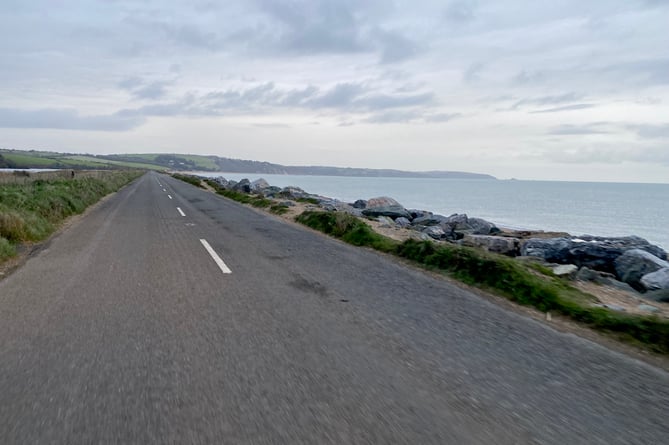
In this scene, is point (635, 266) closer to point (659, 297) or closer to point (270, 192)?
point (659, 297)

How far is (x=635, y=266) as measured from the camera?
10125mm

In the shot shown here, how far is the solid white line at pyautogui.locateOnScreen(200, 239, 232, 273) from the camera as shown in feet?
26.2

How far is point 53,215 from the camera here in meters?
15.0

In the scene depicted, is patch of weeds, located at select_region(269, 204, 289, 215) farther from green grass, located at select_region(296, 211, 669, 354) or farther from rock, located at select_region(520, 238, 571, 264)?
rock, located at select_region(520, 238, 571, 264)

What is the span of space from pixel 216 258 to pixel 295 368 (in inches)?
218

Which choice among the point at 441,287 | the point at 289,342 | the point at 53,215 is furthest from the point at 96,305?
the point at 53,215

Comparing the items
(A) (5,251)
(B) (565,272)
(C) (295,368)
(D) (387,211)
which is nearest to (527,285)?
(B) (565,272)

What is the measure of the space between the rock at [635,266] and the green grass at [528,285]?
2.98 metres

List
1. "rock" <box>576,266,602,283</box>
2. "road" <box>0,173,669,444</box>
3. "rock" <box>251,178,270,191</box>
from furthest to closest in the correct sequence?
"rock" <box>251,178,270,191</box> < "rock" <box>576,266,602,283</box> < "road" <box>0,173,669,444</box>

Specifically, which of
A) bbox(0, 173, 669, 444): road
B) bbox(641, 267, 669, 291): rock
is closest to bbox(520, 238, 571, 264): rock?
bbox(641, 267, 669, 291): rock

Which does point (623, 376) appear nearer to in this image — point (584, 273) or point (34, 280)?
point (584, 273)

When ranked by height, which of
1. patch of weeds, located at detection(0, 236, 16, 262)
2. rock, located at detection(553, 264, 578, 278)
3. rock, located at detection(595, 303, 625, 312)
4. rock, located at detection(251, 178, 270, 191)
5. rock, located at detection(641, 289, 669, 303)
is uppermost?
rock, located at detection(553, 264, 578, 278)

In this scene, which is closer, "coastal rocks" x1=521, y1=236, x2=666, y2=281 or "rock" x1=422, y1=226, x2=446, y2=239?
"coastal rocks" x1=521, y1=236, x2=666, y2=281

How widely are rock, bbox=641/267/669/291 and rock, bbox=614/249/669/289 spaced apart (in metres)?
0.36
